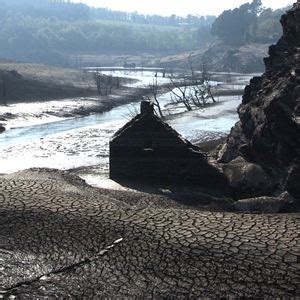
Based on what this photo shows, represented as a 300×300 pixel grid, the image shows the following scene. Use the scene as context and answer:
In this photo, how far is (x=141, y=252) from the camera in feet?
36.4

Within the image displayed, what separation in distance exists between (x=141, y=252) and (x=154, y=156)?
1372 centimetres

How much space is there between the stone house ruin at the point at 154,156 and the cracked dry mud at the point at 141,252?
412 inches

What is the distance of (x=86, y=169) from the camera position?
29.6 meters

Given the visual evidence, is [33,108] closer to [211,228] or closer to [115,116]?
[115,116]

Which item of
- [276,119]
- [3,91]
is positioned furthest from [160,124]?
[3,91]

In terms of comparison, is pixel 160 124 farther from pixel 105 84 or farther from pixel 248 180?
pixel 105 84

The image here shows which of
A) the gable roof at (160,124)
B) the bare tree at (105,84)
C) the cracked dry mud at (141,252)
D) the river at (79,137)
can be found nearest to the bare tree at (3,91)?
the river at (79,137)

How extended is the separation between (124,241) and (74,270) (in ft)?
4.88

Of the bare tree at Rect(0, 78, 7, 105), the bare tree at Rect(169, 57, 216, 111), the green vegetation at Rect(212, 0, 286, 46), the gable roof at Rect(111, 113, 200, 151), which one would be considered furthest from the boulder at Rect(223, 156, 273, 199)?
the green vegetation at Rect(212, 0, 286, 46)

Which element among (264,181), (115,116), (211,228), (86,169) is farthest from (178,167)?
(115,116)

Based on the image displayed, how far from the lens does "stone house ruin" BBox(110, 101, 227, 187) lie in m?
24.1

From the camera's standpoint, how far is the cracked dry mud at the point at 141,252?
32.4ft

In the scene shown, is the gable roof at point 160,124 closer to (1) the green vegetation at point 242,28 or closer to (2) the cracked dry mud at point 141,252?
(2) the cracked dry mud at point 141,252

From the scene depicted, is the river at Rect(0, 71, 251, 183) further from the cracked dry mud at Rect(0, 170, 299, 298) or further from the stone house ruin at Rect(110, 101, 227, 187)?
the cracked dry mud at Rect(0, 170, 299, 298)
